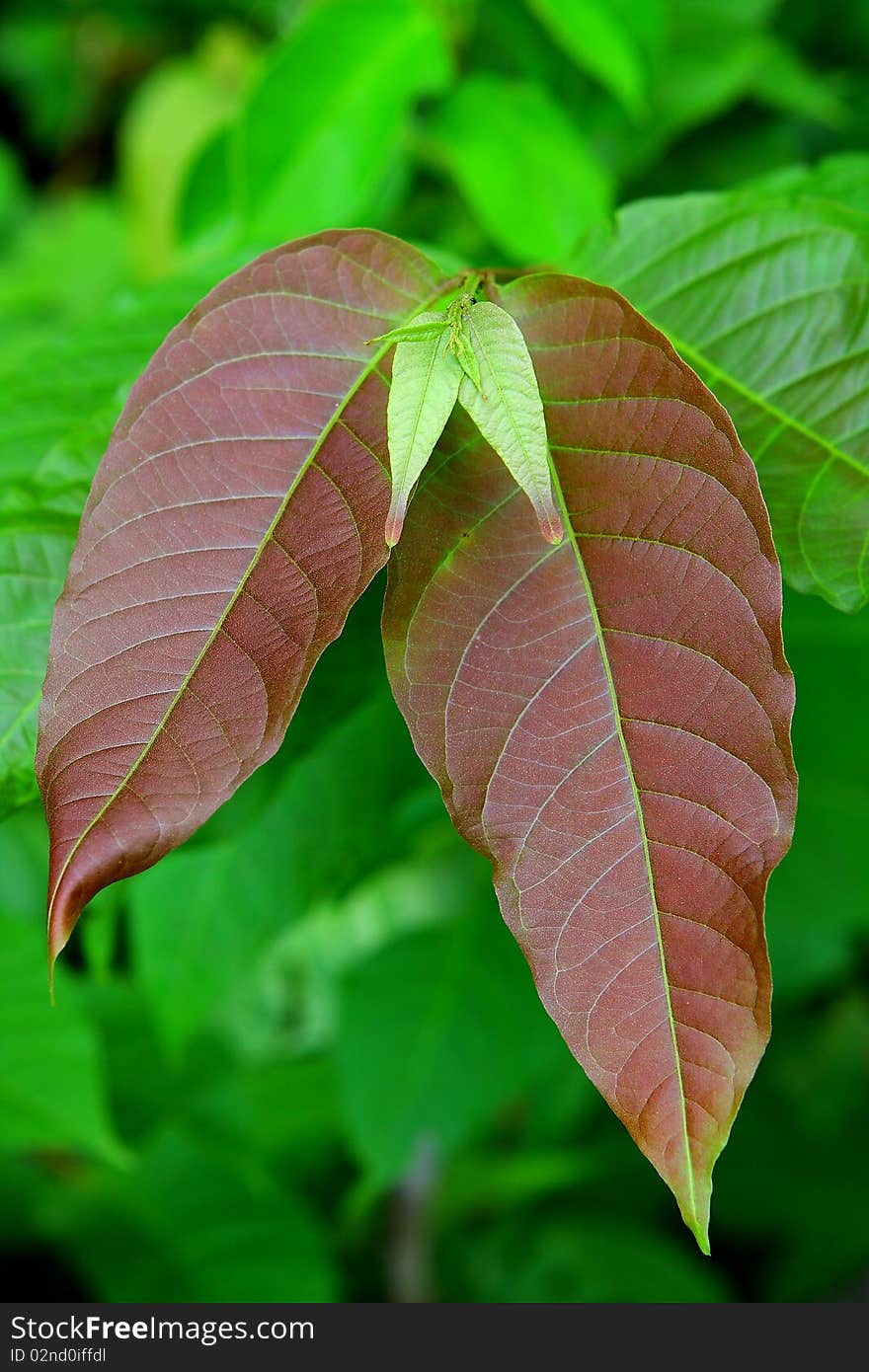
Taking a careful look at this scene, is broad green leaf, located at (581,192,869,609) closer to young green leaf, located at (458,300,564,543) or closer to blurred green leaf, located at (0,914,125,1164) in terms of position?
young green leaf, located at (458,300,564,543)

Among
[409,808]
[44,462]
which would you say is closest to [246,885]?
[409,808]

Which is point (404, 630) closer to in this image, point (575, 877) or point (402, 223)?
point (575, 877)

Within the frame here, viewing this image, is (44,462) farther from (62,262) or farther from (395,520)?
(62,262)

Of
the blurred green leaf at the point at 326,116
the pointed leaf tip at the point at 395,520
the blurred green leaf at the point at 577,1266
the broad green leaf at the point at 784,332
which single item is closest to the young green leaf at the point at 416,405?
the pointed leaf tip at the point at 395,520

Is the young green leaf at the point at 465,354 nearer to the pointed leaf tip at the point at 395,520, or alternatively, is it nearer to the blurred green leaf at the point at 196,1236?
the pointed leaf tip at the point at 395,520

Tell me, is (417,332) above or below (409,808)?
above

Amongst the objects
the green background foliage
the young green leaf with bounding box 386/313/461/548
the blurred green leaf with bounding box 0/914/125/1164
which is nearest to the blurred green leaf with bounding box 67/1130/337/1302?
the green background foliage
